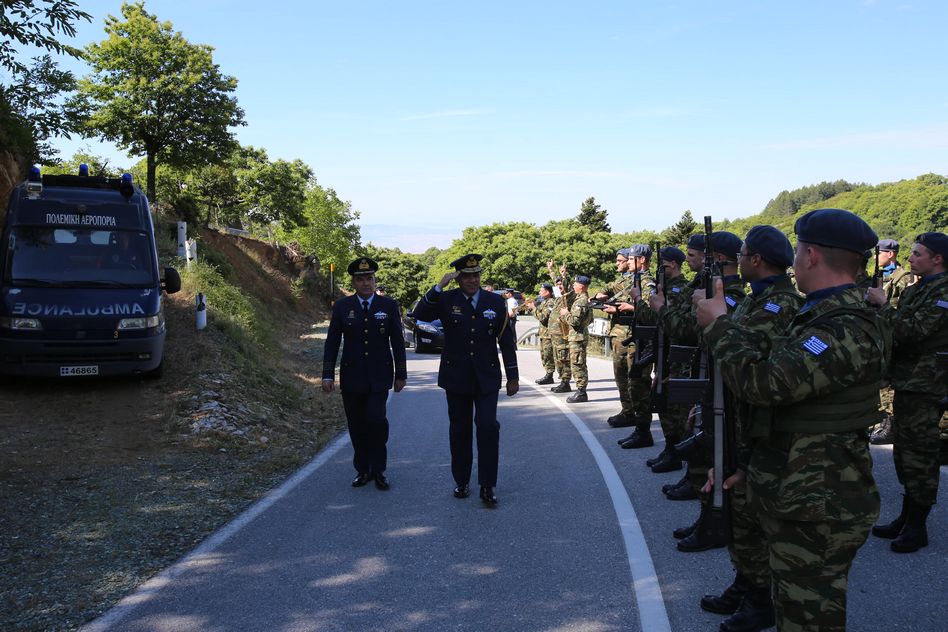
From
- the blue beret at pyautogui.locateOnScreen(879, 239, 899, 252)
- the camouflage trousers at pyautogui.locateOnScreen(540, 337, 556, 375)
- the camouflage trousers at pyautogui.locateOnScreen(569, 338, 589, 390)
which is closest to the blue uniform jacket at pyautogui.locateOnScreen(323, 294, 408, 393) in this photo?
the blue beret at pyautogui.locateOnScreen(879, 239, 899, 252)

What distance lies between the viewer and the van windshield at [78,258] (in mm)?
9672

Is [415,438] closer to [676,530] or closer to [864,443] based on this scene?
[676,530]

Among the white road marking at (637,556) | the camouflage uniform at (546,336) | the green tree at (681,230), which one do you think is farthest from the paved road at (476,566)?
the green tree at (681,230)

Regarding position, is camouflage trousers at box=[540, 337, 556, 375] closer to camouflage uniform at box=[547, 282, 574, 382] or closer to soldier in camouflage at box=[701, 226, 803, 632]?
camouflage uniform at box=[547, 282, 574, 382]

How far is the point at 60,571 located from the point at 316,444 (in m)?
4.13

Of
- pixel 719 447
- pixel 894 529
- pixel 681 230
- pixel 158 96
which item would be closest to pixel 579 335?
pixel 894 529

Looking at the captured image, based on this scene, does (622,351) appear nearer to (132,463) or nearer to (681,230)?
(132,463)

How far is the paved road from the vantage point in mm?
3918

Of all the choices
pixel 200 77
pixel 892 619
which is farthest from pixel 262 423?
pixel 200 77

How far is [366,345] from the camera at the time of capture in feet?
22.9

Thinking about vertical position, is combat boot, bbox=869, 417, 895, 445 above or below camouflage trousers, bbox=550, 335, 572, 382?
below

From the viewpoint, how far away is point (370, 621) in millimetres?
3881

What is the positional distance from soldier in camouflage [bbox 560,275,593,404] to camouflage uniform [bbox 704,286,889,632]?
29.2 ft

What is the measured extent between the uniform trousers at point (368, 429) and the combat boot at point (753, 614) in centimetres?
364
